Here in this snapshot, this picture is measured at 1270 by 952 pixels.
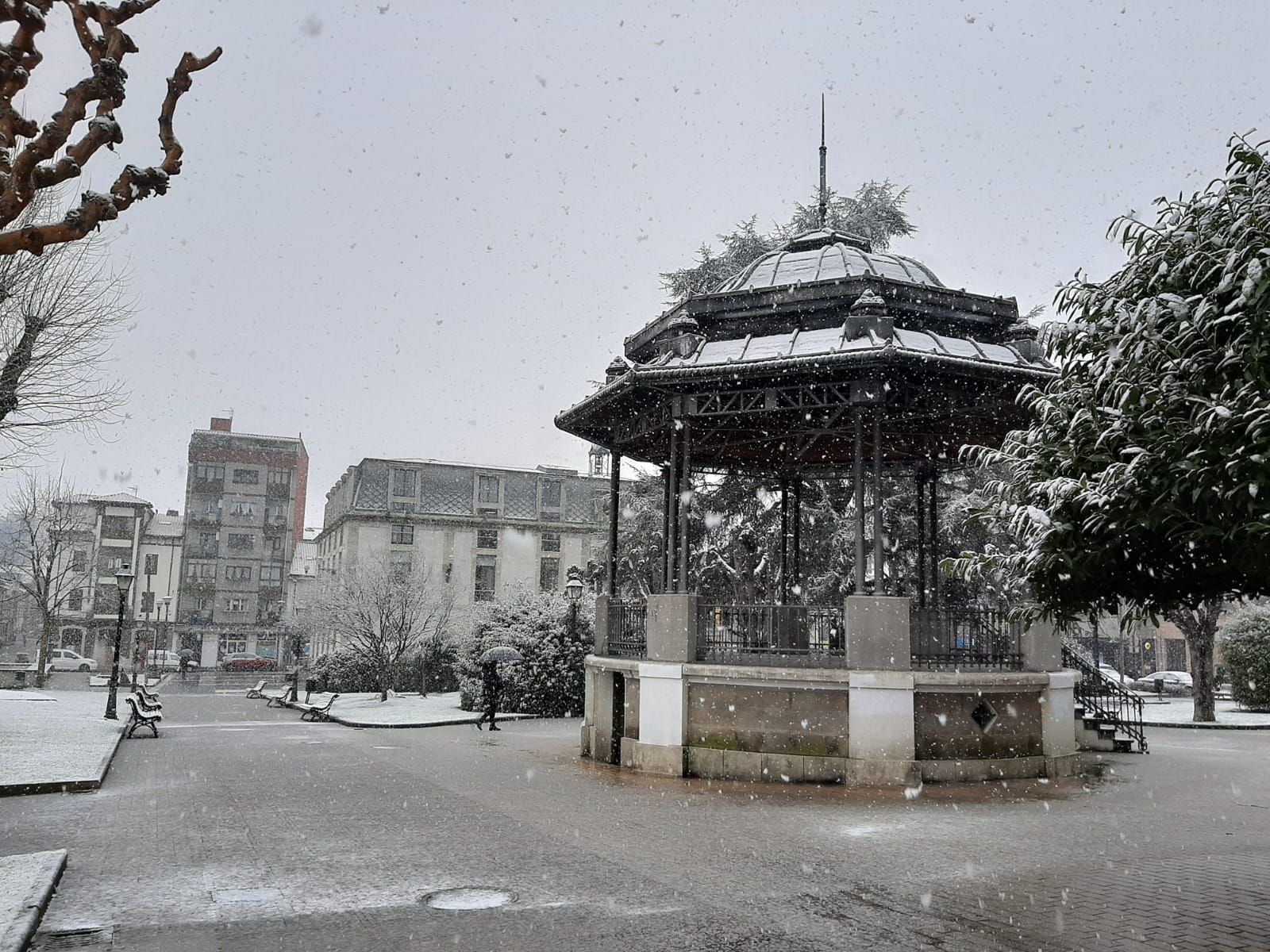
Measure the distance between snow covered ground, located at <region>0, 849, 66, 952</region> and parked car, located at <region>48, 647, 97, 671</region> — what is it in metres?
58.1

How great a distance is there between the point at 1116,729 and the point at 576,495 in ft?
151

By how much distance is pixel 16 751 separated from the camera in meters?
15.4

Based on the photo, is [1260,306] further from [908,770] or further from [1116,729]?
[1116,729]

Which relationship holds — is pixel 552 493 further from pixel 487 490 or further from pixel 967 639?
pixel 967 639

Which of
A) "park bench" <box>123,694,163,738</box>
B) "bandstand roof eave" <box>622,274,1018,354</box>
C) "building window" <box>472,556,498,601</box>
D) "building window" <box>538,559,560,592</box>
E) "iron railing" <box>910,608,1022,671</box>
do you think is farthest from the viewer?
"building window" <box>538,559,560,592</box>

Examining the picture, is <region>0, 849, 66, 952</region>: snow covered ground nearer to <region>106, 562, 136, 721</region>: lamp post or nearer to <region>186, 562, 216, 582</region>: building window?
<region>106, 562, 136, 721</region>: lamp post

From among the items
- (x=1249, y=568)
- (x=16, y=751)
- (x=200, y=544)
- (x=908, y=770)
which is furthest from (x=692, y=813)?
(x=200, y=544)

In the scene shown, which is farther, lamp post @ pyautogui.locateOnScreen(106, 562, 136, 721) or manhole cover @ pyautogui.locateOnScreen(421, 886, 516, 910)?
lamp post @ pyautogui.locateOnScreen(106, 562, 136, 721)

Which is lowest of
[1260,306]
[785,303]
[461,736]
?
[461,736]

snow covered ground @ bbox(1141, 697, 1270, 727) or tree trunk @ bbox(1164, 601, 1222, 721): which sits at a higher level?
tree trunk @ bbox(1164, 601, 1222, 721)

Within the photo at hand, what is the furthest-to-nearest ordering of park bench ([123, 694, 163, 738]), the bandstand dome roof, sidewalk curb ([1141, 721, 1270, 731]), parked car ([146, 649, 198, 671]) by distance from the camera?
parked car ([146, 649, 198, 671]), sidewalk curb ([1141, 721, 1270, 731]), park bench ([123, 694, 163, 738]), the bandstand dome roof

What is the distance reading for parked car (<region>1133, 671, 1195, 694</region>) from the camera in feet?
152

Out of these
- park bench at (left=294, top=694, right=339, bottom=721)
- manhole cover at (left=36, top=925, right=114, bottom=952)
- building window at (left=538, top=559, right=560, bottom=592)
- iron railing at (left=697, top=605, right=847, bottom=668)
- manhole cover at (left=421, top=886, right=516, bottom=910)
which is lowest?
park bench at (left=294, top=694, right=339, bottom=721)

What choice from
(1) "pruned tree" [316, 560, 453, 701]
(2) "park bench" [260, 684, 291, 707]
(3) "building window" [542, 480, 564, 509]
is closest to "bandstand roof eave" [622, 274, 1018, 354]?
(1) "pruned tree" [316, 560, 453, 701]
